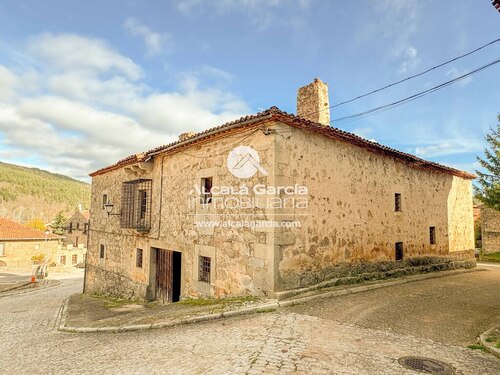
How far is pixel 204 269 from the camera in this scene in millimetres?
8625

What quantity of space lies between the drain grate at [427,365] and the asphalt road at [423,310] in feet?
3.14

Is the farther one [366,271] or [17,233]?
[17,233]

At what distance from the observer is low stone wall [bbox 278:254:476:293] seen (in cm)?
712

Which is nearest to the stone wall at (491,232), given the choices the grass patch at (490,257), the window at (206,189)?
the grass patch at (490,257)

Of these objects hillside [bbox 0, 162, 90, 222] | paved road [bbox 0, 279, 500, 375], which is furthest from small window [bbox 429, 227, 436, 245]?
hillside [bbox 0, 162, 90, 222]

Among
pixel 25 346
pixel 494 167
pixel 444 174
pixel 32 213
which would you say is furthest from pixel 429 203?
pixel 32 213

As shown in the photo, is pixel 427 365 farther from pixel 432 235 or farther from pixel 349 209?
pixel 432 235

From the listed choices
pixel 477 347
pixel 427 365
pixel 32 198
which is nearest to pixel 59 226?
pixel 32 198

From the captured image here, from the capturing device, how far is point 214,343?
468 centimetres

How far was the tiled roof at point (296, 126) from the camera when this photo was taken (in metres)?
6.95

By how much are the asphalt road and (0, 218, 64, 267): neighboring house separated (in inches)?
1550

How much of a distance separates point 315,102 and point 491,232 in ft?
67.4

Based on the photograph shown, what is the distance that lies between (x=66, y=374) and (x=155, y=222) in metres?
6.76

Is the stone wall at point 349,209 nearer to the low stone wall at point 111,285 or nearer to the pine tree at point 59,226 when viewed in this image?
the low stone wall at point 111,285
